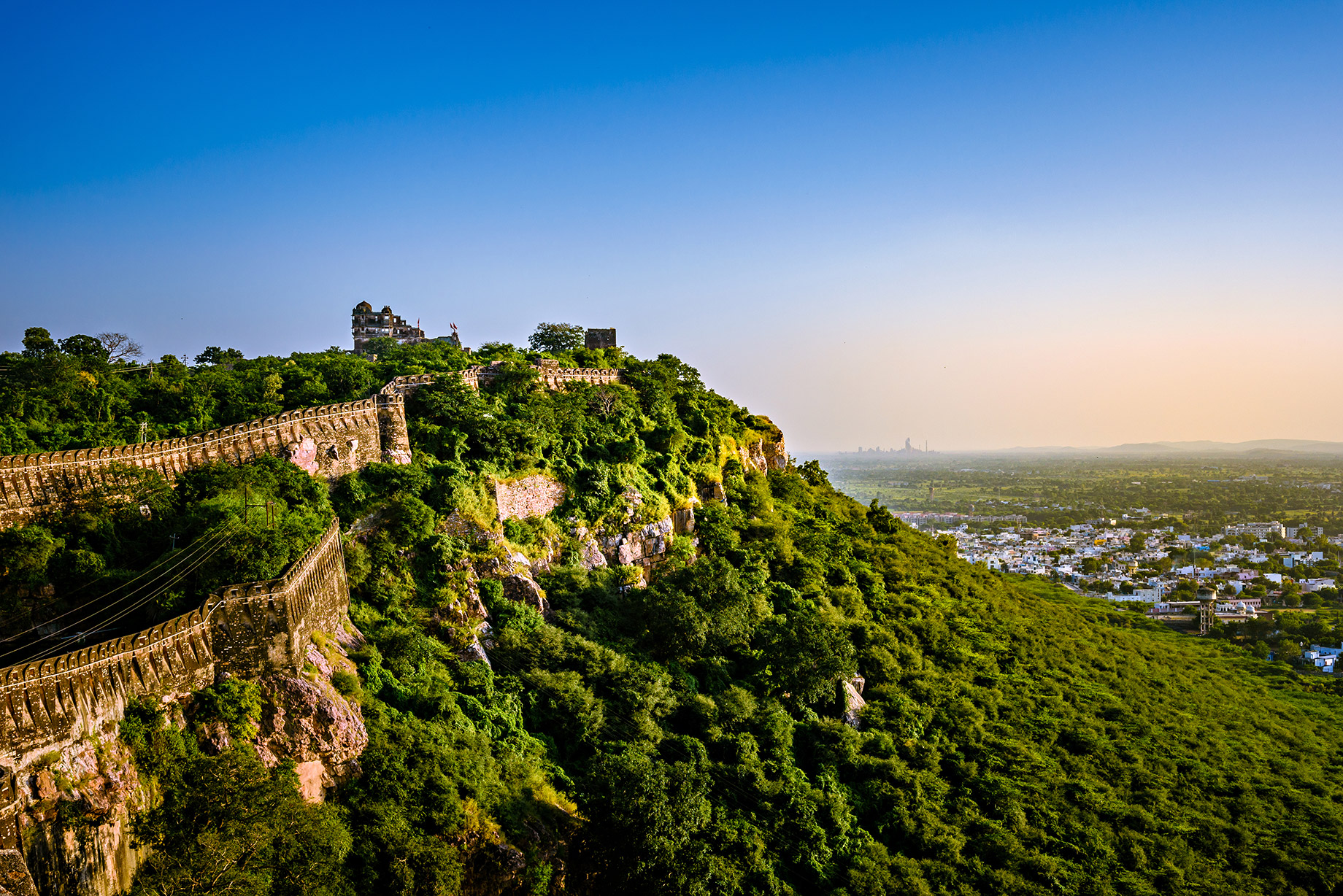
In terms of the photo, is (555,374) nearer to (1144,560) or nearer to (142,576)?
(142,576)

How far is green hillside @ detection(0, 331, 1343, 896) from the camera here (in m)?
20.5

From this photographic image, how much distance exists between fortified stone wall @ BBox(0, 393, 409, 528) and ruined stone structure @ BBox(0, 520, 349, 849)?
6794mm

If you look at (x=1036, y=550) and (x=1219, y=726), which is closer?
(x=1219, y=726)

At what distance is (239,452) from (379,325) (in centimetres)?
4377

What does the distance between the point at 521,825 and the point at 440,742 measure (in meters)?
2.99

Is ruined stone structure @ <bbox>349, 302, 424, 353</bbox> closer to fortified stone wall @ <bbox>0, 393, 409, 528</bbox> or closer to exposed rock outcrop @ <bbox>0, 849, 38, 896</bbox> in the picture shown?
fortified stone wall @ <bbox>0, 393, 409, 528</bbox>

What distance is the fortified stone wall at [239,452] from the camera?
21719 mm

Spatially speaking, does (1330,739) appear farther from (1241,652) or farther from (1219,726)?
(1241,652)

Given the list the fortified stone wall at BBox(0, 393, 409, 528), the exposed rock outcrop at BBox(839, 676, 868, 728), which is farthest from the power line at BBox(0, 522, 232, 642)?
the exposed rock outcrop at BBox(839, 676, 868, 728)

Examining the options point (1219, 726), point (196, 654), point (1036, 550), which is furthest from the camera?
point (1036, 550)

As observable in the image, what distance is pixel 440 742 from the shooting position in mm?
21281

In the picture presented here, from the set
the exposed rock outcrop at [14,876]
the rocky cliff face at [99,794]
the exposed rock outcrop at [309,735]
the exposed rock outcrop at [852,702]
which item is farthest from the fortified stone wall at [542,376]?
the exposed rock outcrop at [14,876]

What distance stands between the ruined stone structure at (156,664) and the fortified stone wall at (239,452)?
6794 mm

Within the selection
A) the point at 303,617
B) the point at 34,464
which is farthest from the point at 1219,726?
the point at 34,464
